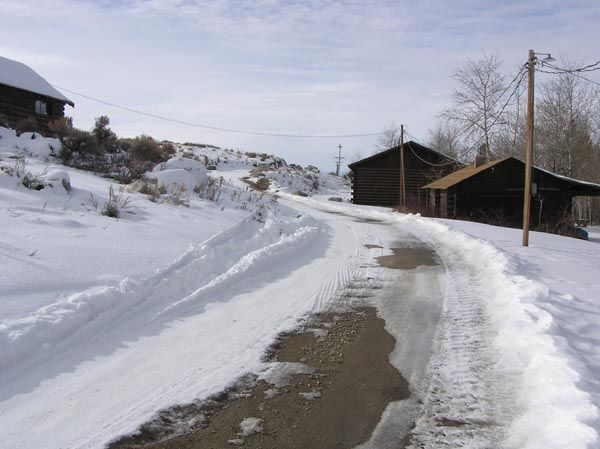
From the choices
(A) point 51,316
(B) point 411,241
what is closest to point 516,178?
(B) point 411,241

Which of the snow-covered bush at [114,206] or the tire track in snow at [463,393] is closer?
the tire track in snow at [463,393]

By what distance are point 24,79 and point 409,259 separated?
1038 inches

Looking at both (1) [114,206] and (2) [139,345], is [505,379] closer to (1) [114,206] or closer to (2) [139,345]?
(2) [139,345]

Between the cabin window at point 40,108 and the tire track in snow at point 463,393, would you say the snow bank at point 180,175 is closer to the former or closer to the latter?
the tire track in snow at point 463,393

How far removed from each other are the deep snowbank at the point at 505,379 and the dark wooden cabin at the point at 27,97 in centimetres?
2393

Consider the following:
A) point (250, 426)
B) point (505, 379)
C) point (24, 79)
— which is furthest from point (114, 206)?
Answer: point (24, 79)

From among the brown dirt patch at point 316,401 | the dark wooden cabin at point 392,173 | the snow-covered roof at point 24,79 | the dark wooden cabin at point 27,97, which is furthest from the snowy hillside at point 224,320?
the dark wooden cabin at point 392,173

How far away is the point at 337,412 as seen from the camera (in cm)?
372

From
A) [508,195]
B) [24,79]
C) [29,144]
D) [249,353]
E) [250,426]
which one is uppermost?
[24,79]

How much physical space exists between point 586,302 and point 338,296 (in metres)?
3.33

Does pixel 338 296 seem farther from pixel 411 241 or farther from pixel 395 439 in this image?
pixel 411 241

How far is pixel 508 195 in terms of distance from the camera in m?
28.1

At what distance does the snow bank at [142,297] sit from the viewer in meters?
4.47

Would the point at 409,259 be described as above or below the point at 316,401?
above
